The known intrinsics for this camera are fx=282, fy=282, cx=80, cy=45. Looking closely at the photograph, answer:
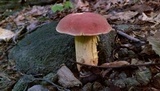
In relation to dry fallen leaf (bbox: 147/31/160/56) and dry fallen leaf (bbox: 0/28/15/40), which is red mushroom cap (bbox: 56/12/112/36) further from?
dry fallen leaf (bbox: 0/28/15/40)

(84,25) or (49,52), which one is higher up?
(84,25)

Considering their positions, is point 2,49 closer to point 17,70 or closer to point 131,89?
point 17,70

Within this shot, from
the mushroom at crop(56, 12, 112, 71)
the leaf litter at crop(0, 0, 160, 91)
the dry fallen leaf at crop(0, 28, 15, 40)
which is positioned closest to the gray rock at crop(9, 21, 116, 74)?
the leaf litter at crop(0, 0, 160, 91)

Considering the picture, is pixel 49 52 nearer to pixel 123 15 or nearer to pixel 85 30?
pixel 85 30

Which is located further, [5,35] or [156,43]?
[5,35]

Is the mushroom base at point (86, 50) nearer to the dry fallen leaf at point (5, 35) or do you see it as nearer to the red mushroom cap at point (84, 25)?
the red mushroom cap at point (84, 25)

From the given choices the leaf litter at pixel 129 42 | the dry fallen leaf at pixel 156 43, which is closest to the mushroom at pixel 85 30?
the leaf litter at pixel 129 42

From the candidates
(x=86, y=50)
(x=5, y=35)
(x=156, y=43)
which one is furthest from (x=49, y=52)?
(x=5, y=35)
